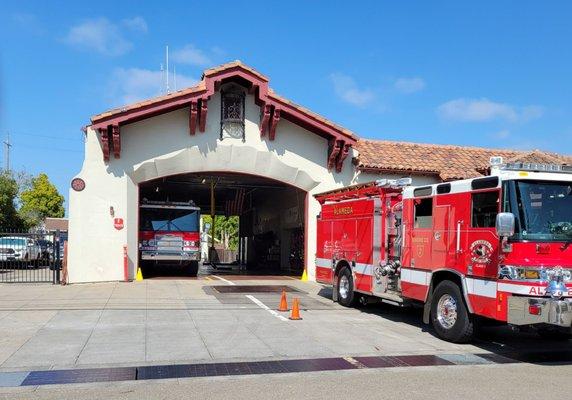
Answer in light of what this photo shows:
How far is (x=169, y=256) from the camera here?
20719 millimetres

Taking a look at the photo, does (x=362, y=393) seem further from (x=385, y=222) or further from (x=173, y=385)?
(x=385, y=222)

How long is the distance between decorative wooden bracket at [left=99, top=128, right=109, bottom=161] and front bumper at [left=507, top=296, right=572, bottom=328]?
1401cm

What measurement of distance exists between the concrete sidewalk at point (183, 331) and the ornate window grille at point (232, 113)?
21.7ft

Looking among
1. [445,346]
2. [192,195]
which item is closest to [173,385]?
[445,346]

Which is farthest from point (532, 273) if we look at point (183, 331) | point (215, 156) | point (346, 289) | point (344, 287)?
point (215, 156)

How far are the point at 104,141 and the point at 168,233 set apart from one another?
4359 millimetres

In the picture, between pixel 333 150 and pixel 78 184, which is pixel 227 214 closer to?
pixel 333 150

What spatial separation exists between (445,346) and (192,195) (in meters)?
25.6

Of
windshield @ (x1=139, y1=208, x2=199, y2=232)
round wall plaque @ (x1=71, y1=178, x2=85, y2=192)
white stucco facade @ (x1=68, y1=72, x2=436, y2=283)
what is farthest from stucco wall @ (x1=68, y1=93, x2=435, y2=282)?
windshield @ (x1=139, y1=208, x2=199, y2=232)

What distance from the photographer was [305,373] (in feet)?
24.7

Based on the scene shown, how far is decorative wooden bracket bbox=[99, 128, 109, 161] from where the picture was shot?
18.1m

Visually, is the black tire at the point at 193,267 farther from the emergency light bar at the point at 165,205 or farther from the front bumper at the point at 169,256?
the emergency light bar at the point at 165,205

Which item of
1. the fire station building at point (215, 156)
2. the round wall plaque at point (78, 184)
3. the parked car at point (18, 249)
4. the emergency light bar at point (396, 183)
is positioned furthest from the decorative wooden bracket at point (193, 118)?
the parked car at point (18, 249)

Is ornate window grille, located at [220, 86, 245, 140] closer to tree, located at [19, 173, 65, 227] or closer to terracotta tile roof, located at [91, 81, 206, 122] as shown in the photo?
terracotta tile roof, located at [91, 81, 206, 122]
